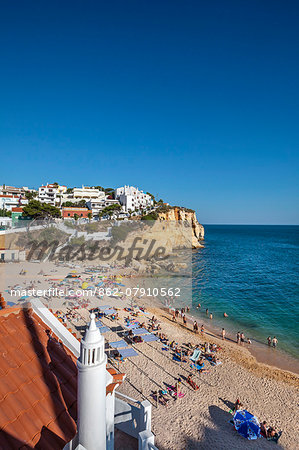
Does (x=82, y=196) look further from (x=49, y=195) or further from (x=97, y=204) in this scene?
(x=49, y=195)

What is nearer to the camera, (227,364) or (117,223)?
(227,364)

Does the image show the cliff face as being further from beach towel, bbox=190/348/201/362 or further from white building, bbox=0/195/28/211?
beach towel, bbox=190/348/201/362

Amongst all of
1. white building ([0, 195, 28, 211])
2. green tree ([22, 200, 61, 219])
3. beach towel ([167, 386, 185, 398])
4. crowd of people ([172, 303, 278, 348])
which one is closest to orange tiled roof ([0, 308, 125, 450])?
beach towel ([167, 386, 185, 398])

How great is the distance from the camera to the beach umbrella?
9.17 metres

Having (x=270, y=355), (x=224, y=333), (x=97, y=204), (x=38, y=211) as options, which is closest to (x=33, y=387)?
(x=270, y=355)

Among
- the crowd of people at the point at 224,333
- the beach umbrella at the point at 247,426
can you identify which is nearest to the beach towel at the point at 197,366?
the beach umbrella at the point at 247,426

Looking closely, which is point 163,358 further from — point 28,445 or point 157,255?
point 157,255

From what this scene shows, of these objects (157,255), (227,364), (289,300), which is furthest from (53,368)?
(157,255)

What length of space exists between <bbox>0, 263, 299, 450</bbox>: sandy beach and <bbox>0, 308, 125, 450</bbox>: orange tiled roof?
6.81m

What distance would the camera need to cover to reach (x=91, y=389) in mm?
3371

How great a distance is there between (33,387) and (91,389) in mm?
1034

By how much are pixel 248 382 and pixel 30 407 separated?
42.2ft

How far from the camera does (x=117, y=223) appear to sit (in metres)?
53.0

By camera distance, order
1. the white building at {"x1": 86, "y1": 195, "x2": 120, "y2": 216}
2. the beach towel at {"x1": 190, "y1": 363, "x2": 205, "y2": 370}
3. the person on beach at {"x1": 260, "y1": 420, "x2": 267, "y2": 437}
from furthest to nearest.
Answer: the white building at {"x1": 86, "y1": 195, "x2": 120, "y2": 216}, the beach towel at {"x1": 190, "y1": 363, "x2": 205, "y2": 370}, the person on beach at {"x1": 260, "y1": 420, "x2": 267, "y2": 437}
